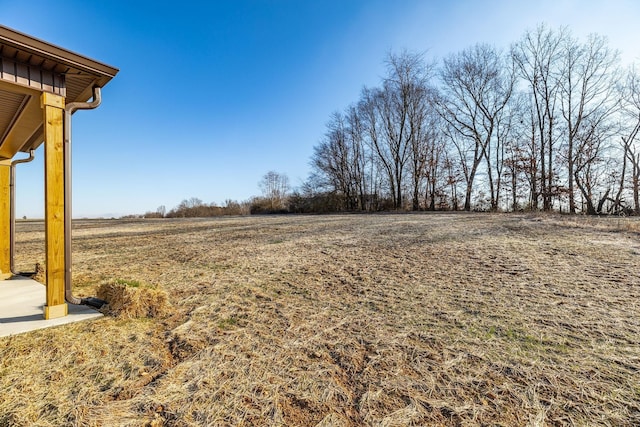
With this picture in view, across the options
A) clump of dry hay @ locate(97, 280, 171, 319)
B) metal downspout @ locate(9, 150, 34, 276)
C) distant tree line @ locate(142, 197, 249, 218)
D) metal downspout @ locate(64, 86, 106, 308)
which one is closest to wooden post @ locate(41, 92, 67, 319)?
metal downspout @ locate(64, 86, 106, 308)

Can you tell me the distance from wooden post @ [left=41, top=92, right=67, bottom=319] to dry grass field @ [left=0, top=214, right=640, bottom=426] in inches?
15.6

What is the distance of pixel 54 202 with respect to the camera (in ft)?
8.50

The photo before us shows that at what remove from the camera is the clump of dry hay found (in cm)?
277

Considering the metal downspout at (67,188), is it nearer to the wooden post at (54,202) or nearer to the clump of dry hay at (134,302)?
the wooden post at (54,202)

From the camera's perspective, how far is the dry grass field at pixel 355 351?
59.2 inches

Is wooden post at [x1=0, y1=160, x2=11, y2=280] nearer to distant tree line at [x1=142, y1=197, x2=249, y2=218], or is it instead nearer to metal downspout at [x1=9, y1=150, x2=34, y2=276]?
metal downspout at [x1=9, y1=150, x2=34, y2=276]

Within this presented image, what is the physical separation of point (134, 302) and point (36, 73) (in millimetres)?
2272

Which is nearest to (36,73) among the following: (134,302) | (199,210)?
(134,302)

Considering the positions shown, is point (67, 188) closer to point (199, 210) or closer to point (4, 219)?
point (4, 219)

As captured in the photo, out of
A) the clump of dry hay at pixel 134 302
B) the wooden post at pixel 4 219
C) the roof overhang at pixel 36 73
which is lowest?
the clump of dry hay at pixel 134 302

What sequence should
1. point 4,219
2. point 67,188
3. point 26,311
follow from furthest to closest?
point 4,219 → point 26,311 → point 67,188

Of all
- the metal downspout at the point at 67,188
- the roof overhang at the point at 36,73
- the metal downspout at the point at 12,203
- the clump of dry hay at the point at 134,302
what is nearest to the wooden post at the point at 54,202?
the metal downspout at the point at 67,188

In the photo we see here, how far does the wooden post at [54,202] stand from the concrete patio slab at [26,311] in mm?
123

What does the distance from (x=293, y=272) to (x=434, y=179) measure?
53.2ft
